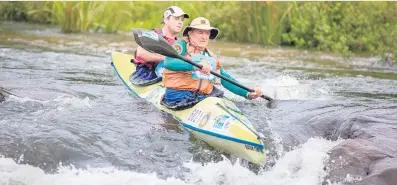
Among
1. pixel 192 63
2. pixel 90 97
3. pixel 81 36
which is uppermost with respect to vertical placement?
pixel 192 63

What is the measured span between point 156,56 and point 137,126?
4.88ft

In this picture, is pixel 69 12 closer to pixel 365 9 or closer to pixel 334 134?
pixel 365 9

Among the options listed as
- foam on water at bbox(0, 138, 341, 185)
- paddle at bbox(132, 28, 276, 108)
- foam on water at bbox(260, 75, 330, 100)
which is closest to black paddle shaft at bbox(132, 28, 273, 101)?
paddle at bbox(132, 28, 276, 108)

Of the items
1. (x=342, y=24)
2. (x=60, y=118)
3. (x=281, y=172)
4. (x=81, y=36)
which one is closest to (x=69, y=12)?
(x=81, y=36)

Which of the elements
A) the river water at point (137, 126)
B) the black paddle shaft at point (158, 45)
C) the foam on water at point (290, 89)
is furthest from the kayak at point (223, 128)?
the foam on water at point (290, 89)

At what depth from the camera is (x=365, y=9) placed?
12805 mm

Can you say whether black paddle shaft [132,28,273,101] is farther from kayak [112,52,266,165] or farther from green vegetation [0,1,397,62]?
green vegetation [0,1,397,62]

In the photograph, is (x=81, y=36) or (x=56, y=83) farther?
(x=81, y=36)

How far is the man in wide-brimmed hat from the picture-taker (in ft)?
17.9

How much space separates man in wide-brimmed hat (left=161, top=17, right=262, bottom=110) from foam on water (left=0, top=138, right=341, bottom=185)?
3.49 ft

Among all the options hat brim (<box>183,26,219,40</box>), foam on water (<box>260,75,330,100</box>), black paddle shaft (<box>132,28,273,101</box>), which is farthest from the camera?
foam on water (<box>260,75,330,100</box>)

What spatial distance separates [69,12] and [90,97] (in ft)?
24.6

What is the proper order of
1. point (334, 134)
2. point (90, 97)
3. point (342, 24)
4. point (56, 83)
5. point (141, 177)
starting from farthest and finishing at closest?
point (342, 24) < point (56, 83) < point (90, 97) < point (334, 134) < point (141, 177)

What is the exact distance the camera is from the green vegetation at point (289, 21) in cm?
1252
